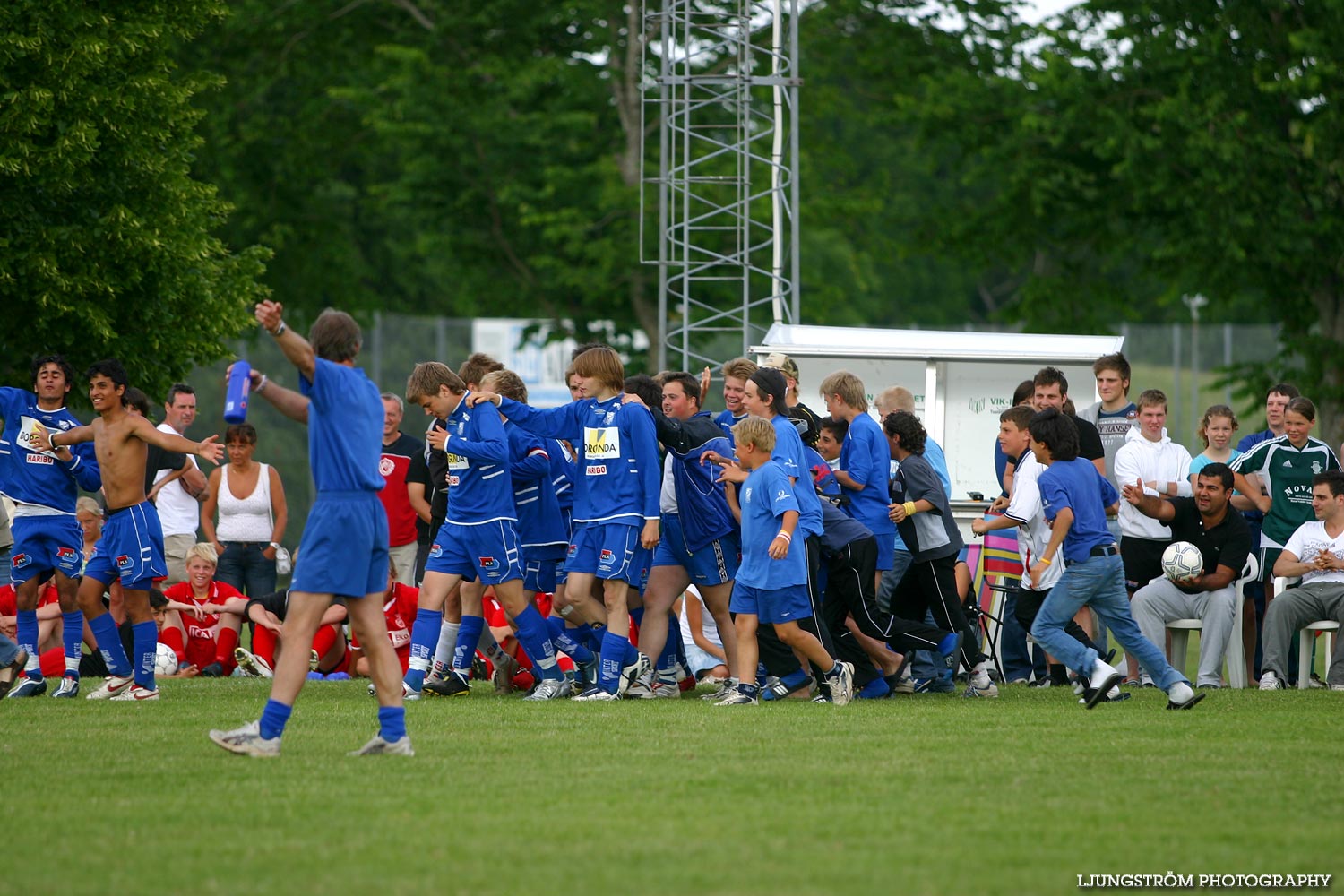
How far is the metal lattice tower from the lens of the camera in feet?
61.0

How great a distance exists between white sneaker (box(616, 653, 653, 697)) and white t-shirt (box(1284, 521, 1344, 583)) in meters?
4.66

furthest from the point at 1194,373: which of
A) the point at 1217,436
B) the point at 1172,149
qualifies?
the point at 1217,436

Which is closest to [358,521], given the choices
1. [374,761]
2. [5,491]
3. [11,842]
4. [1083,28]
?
[374,761]

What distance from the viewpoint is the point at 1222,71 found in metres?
22.7

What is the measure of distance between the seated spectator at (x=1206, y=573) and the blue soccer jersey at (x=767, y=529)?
10.2ft

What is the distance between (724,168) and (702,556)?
16.4 meters

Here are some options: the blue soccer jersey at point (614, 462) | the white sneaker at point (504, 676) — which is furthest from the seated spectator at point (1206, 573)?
the white sneaker at point (504, 676)

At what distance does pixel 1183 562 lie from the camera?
1158cm

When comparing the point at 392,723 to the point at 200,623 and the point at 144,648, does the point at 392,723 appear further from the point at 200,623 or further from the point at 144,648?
the point at 200,623

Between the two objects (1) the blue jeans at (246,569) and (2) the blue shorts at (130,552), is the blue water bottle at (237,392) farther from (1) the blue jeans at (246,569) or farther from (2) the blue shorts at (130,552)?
(1) the blue jeans at (246,569)

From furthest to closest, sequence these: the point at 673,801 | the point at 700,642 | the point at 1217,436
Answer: the point at 1217,436 → the point at 700,642 → the point at 673,801

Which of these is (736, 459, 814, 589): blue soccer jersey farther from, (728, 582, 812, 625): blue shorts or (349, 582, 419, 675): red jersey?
(349, 582, 419, 675): red jersey

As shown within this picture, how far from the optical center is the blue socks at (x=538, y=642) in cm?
1053

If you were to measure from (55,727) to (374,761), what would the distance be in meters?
2.44
